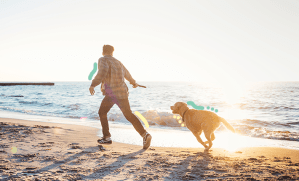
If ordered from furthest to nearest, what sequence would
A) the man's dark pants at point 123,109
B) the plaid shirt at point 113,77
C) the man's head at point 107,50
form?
the man's head at point 107,50, the man's dark pants at point 123,109, the plaid shirt at point 113,77

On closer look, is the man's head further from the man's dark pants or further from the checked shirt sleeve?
the man's dark pants

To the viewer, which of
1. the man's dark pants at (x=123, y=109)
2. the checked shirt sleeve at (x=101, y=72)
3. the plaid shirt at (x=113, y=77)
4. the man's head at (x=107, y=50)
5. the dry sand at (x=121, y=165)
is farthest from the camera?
the man's head at (x=107, y=50)

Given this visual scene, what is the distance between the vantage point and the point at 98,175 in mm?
2594

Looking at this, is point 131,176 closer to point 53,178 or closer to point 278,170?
point 53,178

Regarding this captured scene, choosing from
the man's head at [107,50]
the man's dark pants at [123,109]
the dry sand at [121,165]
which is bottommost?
the dry sand at [121,165]

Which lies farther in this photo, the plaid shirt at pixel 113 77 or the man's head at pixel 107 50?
the man's head at pixel 107 50

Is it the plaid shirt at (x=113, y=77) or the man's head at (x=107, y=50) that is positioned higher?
the man's head at (x=107, y=50)

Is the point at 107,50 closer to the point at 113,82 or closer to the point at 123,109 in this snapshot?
the point at 113,82

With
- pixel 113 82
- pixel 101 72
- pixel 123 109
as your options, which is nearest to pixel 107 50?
pixel 101 72

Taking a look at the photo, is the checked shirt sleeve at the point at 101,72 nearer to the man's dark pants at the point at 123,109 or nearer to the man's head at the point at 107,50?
the man's head at the point at 107,50

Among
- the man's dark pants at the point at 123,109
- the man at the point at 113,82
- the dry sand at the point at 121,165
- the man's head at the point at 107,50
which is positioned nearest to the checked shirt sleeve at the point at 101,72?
the man at the point at 113,82

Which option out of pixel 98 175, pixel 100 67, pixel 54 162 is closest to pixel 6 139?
pixel 54 162

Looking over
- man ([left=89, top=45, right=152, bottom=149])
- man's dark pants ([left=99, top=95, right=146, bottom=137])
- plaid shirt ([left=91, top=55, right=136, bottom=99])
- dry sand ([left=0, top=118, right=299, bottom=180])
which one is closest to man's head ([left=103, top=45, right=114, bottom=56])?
man ([left=89, top=45, right=152, bottom=149])

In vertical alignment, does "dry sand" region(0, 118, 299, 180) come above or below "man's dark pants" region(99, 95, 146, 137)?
below
